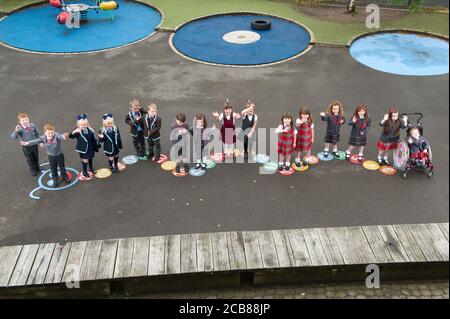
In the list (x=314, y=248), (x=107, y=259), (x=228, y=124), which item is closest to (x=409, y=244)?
(x=314, y=248)

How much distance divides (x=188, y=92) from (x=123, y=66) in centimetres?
356

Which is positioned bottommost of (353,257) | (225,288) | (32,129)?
(225,288)

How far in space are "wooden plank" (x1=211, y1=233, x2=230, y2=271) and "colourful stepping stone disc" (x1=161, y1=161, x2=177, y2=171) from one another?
3216mm

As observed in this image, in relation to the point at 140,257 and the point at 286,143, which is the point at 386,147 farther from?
the point at 140,257

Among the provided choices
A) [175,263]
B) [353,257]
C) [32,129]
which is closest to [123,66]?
[32,129]

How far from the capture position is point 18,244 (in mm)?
8461

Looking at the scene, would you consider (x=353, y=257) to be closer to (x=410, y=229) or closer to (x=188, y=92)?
(x=410, y=229)

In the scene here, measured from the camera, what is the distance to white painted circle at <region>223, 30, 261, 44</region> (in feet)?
62.0

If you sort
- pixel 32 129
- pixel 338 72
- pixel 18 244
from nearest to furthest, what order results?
pixel 18 244 → pixel 32 129 → pixel 338 72

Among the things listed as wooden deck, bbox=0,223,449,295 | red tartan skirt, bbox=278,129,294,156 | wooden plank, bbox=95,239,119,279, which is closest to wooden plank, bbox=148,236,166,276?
wooden deck, bbox=0,223,449,295

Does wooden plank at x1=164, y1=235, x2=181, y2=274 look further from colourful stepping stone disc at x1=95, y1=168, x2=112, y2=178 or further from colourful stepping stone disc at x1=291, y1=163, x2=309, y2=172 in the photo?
colourful stepping stone disc at x1=291, y1=163, x2=309, y2=172

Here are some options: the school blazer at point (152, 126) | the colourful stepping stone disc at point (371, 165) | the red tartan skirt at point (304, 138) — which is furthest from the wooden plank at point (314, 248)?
the school blazer at point (152, 126)

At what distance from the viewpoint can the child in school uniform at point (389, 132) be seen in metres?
9.85

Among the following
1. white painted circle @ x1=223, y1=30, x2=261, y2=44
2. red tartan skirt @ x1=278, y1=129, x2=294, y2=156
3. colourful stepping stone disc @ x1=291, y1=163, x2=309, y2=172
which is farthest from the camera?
white painted circle @ x1=223, y1=30, x2=261, y2=44
